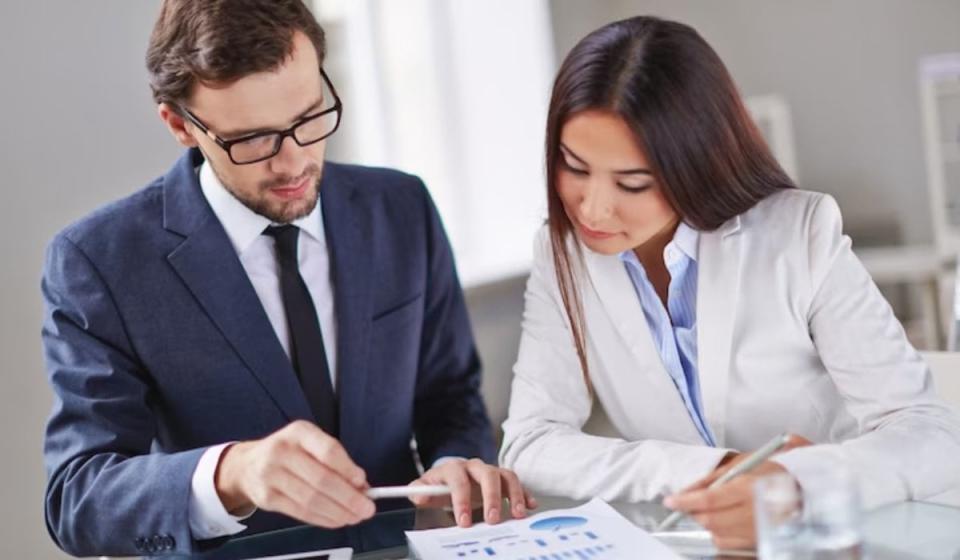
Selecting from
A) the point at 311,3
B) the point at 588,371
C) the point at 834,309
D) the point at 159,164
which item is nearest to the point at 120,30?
the point at 159,164

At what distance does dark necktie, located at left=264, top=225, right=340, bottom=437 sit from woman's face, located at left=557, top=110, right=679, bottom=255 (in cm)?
46

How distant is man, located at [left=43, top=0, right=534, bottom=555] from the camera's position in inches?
66.2

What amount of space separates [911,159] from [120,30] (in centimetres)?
385

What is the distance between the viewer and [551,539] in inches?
57.2

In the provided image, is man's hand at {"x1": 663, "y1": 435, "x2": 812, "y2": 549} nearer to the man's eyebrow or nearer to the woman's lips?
the woman's lips

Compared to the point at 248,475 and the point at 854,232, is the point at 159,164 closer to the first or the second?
the point at 248,475

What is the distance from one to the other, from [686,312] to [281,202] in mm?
654

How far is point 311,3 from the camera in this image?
4.30 m

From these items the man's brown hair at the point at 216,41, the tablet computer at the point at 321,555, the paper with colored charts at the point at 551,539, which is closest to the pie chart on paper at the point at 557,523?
the paper with colored charts at the point at 551,539

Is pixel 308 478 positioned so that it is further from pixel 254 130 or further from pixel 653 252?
pixel 653 252

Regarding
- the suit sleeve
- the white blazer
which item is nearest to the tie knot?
the suit sleeve

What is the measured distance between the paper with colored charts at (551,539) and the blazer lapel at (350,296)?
42cm

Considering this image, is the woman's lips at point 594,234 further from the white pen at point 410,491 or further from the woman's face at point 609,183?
the white pen at point 410,491

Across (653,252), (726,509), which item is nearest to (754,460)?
(726,509)
